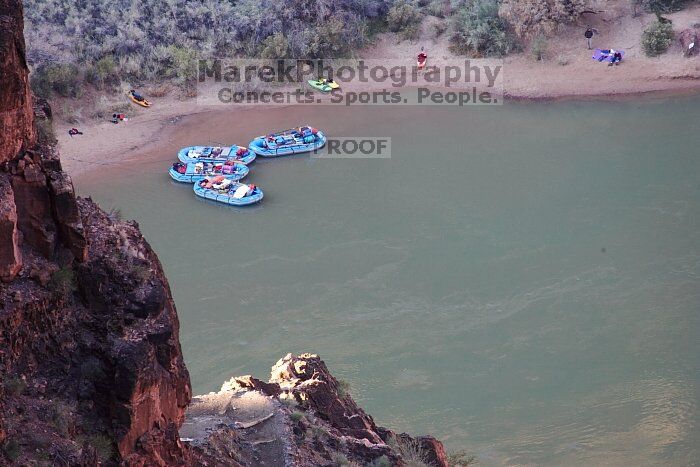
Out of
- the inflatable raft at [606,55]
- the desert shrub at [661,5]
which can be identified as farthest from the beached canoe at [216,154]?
the desert shrub at [661,5]

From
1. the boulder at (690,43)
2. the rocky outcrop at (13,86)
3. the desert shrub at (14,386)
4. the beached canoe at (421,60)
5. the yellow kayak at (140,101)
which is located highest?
the rocky outcrop at (13,86)

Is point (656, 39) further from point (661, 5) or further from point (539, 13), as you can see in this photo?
point (539, 13)

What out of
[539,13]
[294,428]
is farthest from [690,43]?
[294,428]

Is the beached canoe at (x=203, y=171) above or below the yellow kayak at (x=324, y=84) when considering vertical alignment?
below

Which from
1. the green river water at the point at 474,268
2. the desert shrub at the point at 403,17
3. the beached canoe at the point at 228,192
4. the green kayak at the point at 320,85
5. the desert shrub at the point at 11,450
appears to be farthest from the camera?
the desert shrub at the point at 403,17

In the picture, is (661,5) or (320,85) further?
(661,5)

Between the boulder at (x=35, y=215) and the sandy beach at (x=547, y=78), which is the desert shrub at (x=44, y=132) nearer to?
the boulder at (x=35, y=215)
